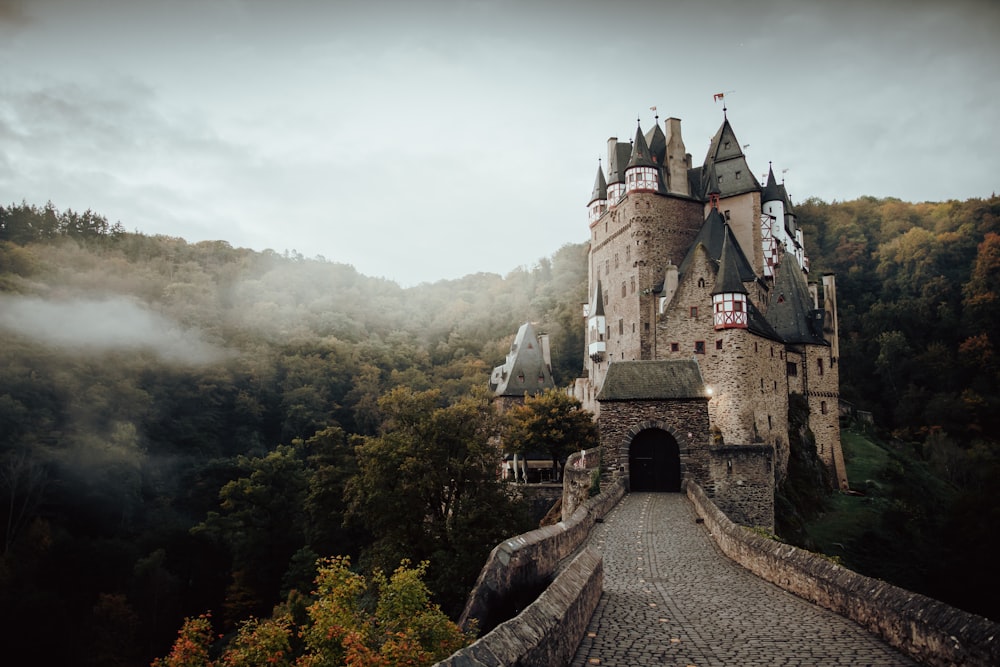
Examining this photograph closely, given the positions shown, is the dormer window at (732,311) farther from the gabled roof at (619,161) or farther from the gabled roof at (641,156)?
the gabled roof at (619,161)

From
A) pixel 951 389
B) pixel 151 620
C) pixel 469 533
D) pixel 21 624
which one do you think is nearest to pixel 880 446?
pixel 951 389

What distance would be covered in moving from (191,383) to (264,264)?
139 ft

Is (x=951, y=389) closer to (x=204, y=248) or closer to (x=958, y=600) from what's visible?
(x=958, y=600)

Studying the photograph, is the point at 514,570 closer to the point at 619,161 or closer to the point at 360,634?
the point at 360,634

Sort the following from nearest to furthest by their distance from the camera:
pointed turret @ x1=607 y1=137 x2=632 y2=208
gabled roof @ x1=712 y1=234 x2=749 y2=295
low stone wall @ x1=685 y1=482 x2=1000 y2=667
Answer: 1. low stone wall @ x1=685 y1=482 x2=1000 y2=667
2. gabled roof @ x1=712 y1=234 x2=749 y2=295
3. pointed turret @ x1=607 y1=137 x2=632 y2=208

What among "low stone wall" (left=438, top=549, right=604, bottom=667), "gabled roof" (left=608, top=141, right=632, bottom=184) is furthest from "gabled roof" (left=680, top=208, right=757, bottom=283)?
"low stone wall" (left=438, top=549, right=604, bottom=667)

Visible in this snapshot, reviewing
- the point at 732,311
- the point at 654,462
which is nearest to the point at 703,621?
the point at 654,462

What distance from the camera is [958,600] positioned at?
27.4 meters

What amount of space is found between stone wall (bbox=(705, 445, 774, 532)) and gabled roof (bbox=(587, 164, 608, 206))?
101 ft

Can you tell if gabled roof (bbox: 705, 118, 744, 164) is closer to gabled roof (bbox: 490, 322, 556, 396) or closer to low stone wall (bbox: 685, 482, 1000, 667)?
gabled roof (bbox: 490, 322, 556, 396)

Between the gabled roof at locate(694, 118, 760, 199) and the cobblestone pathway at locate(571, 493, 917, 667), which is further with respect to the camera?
the gabled roof at locate(694, 118, 760, 199)

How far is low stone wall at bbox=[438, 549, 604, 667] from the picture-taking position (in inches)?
212

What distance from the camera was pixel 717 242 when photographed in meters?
41.0

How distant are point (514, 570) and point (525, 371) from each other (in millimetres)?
42718
